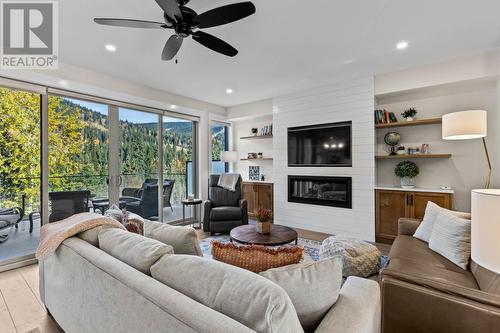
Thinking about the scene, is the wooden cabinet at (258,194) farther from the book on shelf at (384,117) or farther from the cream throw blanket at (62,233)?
the cream throw blanket at (62,233)

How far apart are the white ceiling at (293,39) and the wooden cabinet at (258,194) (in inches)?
89.3

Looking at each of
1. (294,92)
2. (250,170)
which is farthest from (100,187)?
(294,92)

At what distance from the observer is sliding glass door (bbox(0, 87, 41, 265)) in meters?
3.04

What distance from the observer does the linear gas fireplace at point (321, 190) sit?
4176mm

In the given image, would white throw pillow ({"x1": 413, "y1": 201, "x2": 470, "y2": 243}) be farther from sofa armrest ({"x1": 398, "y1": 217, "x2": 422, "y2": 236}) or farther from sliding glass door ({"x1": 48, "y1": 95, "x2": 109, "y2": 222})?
sliding glass door ({"x1": 48, "y1": 95, "x2": 109, "y2": 222})

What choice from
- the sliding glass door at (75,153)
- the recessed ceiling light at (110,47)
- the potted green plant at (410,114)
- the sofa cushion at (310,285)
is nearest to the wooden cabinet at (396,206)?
the potted green plant at (410,114)

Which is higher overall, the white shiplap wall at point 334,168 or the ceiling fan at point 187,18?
the ceiling fan at point 187,18

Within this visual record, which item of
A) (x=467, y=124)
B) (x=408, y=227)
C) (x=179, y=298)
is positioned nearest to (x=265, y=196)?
(x=408, y=227)

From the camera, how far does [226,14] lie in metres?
1.88

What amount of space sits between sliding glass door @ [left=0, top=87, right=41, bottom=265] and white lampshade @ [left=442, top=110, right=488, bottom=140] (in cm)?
540

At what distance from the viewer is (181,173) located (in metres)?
5.28

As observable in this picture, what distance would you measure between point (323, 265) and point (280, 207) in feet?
13.2

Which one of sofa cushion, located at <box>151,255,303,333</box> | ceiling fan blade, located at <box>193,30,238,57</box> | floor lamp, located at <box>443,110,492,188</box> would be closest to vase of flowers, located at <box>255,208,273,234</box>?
ceiling fan blade, located at <box>193,30,238,57</box>

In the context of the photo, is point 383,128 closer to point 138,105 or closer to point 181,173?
point 181,173
